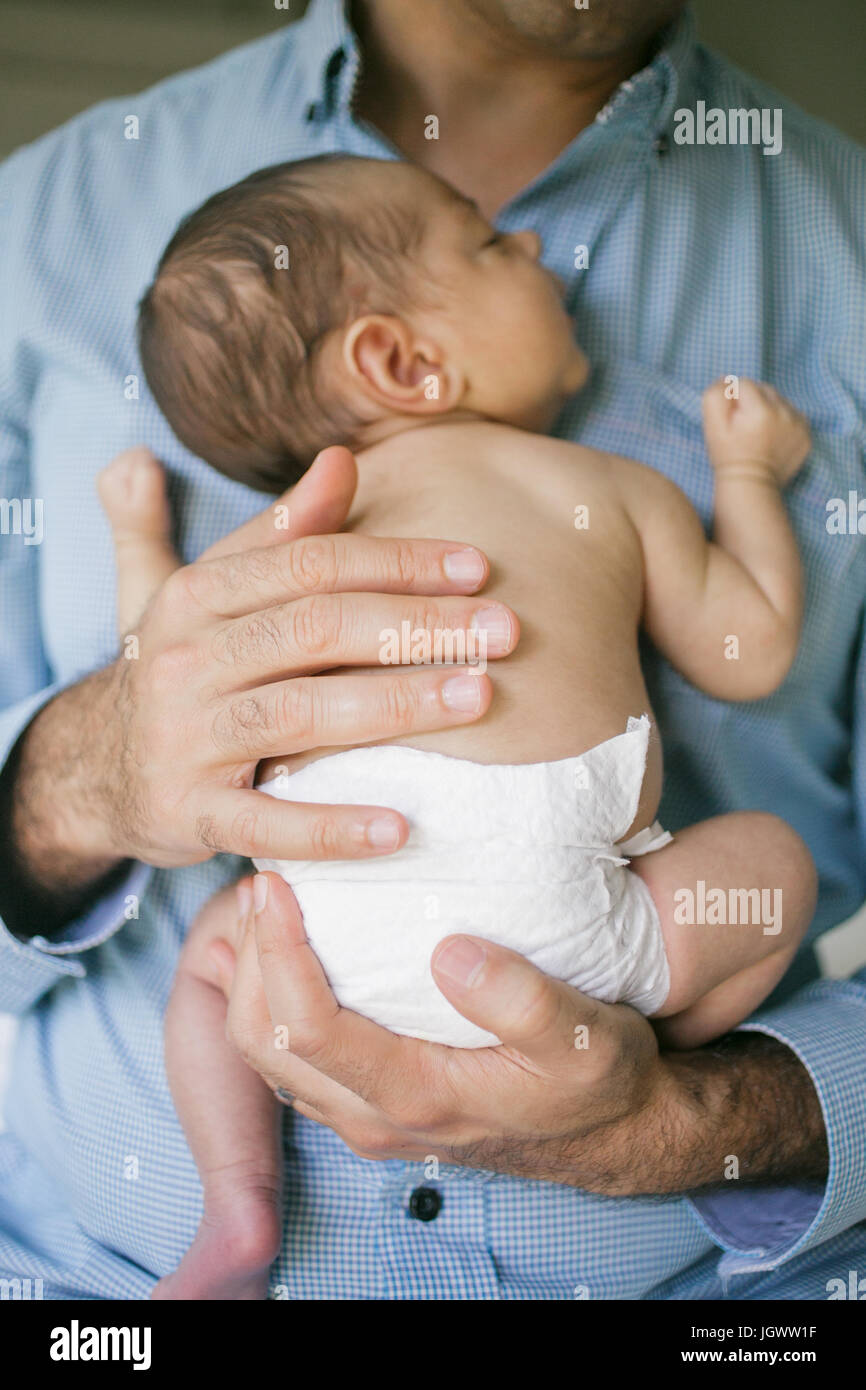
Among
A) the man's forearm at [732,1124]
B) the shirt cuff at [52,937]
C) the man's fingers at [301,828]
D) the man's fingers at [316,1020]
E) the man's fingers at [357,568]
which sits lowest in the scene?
the man's forearm at [732,1124]

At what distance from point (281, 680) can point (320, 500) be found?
102mm

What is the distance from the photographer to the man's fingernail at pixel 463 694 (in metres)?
0.55

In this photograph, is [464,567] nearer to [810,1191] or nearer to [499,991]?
[499,991]

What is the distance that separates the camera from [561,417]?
2.60 ft

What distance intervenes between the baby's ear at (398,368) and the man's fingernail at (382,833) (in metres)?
0.31

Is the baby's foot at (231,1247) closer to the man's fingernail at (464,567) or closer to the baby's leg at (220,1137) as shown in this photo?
the baby's leg at (220,1137)

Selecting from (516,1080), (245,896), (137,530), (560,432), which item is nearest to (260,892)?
(245,896)

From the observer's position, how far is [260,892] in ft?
1.93

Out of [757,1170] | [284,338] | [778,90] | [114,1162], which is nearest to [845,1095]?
[757,1170]

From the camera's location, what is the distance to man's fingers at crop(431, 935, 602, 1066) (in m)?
0.53

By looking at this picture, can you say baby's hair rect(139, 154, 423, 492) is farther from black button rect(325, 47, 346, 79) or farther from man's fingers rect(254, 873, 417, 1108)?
man's fingers rect(254, 873, 417, 1108)

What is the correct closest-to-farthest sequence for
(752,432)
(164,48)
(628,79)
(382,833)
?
(382,833), (752,432), (628,79), (164,48)

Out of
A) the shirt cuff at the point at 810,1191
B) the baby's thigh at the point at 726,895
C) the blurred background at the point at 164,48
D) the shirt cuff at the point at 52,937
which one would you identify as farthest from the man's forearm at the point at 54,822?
the blurred background at the point at 164,48
